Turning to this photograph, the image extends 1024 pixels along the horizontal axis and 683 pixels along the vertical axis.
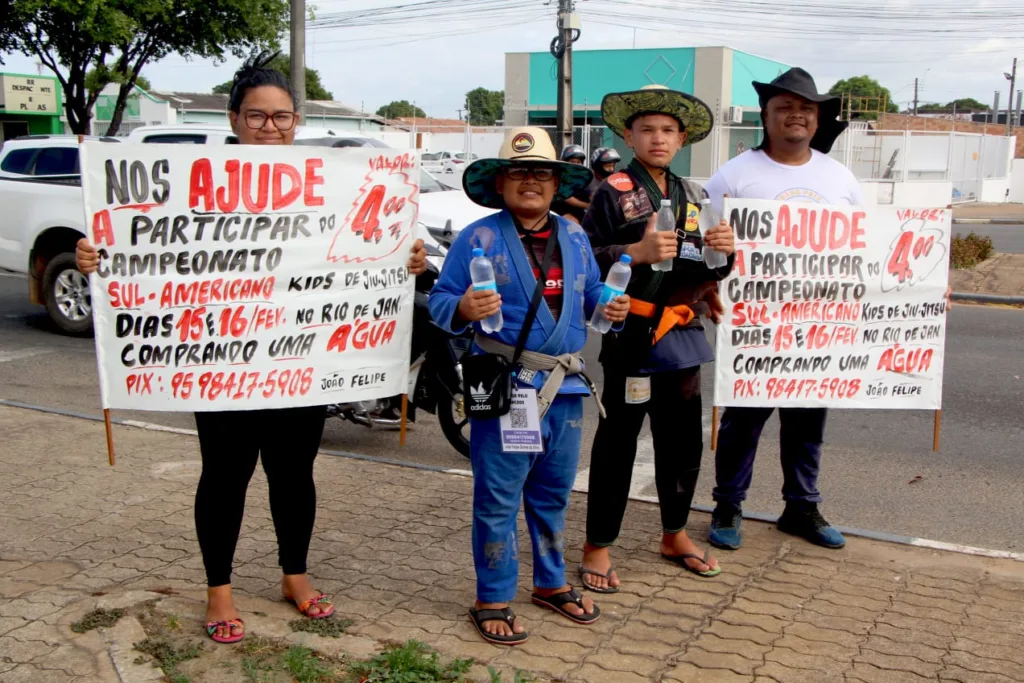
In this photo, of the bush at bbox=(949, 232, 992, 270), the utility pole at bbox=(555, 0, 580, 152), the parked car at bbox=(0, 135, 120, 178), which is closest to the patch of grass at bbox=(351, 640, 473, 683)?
the parked car at bbox=(0, 135, 120, 178)

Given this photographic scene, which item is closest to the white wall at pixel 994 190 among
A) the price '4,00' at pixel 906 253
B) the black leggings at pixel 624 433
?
the price '4,00' at pixel 906 253

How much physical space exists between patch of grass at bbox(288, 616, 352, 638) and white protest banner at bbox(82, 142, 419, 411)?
81cm

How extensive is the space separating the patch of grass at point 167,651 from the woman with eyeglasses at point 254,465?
10cm

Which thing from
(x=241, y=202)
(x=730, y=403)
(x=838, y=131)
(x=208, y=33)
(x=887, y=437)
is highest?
(x=208, y=33)

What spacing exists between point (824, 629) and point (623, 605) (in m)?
0.77

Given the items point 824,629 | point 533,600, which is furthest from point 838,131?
point 533,600

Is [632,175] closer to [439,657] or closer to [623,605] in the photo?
[623,605]

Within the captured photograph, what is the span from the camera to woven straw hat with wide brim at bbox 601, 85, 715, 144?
13.6 feet

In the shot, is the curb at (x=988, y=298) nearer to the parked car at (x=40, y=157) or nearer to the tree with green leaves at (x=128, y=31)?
the parked car at (x=40, y=157)

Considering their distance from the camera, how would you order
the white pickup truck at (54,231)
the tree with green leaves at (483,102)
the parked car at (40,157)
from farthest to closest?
the tree with green leaves at (483,102)
the parked car at (40,157)
the white pickup truck at (54,231)

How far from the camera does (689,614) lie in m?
4.07

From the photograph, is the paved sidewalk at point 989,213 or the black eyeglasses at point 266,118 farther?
the paved sidewalk at point 989,213

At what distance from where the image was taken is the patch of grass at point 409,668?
3.41 metres

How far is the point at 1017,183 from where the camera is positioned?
137ft
